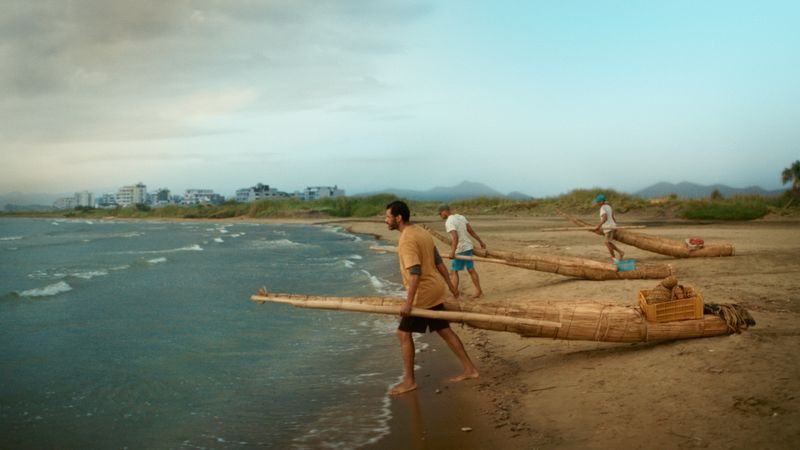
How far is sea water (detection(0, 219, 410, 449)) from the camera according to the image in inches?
235

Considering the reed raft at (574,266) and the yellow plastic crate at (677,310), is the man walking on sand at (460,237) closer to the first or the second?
the reed raft at (574,266)

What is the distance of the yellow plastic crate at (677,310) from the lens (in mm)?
6062

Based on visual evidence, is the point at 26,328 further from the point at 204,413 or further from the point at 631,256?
the point at 631,256

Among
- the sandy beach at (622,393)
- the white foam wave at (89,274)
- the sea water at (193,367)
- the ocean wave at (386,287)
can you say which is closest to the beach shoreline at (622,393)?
the sandy beach at (622,393)

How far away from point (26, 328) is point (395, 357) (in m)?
8.94

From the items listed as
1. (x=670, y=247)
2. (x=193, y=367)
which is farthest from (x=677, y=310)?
(x=670, y=247)

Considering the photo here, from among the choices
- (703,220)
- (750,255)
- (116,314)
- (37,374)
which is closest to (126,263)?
(116,314)

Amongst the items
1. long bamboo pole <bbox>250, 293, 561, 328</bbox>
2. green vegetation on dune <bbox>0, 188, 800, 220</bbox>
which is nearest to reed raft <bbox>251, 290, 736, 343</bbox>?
long bamboo pole <bbox>250, 293, 561, 328</bbox>

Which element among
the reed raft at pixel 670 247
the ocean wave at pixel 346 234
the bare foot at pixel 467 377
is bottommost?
the ocean wave at pixel 346 234

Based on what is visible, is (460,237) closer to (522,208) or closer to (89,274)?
(89,274)

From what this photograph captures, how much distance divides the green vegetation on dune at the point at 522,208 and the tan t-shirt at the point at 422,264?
15.4m

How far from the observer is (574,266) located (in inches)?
452

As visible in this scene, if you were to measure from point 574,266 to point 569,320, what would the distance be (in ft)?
18.3

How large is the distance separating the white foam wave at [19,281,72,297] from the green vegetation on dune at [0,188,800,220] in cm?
1669
